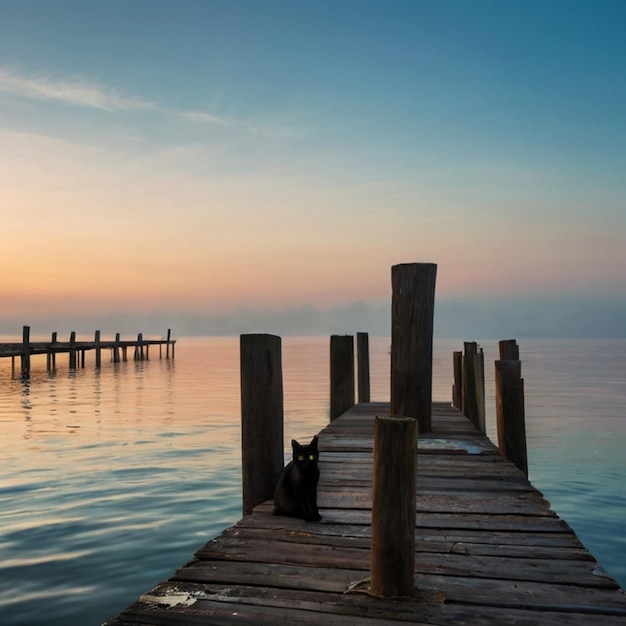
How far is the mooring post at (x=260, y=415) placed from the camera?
5516 mm

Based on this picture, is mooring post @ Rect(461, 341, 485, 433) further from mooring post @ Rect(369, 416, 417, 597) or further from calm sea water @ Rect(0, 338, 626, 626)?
mooring post @ Rect(369, 416, 417, 597)

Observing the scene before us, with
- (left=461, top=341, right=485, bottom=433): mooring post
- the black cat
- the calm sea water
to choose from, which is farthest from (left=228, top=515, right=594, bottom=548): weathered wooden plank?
(left=461, top=341, right=485, bottom=433): mooring post

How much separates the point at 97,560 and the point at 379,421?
539 centimetres

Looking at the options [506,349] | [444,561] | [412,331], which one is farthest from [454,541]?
[506,349]

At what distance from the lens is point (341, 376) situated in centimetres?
1310

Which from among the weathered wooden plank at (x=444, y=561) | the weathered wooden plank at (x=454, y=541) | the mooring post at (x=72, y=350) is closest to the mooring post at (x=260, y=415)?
the weathered wooden plank at (x=454, y=541)

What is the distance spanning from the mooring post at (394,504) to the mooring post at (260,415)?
7.59 ft

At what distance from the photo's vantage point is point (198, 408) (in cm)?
2386

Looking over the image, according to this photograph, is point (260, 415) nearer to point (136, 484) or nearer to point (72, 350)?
point (136, 484)

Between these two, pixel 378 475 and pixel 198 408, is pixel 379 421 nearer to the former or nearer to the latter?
pixel 378 475

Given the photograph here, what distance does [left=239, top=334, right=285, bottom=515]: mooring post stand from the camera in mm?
5516

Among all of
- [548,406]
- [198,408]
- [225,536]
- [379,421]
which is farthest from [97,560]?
[548,406]

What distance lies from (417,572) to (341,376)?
9370 mm

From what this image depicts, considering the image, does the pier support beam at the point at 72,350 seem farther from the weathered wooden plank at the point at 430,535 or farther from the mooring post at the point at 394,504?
the mooring post at the point at 394,504
